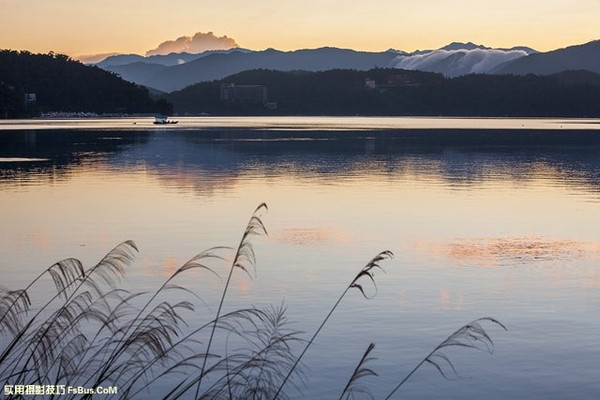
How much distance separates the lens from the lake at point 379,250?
14.5 meters

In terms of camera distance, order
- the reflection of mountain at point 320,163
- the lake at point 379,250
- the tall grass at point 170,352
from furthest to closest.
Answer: the reflection of mountain at point 320,163 → the lake at point 379,250 → the tall grass at point 170,352

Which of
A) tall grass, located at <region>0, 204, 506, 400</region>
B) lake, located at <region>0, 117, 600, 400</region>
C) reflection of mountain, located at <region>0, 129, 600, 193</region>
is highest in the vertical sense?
tall grass, located at <region>0, 204, 506, 400</region>

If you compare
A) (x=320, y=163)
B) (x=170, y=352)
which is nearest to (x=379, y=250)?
(x=170, y=352)

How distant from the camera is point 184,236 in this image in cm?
2833

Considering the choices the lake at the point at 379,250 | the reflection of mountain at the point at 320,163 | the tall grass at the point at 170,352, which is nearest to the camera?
the tall grass at the point at 170,352

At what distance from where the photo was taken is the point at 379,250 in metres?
26.0

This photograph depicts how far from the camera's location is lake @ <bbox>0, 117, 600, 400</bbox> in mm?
14523

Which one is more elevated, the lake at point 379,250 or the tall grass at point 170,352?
the tall grass at point 170,352

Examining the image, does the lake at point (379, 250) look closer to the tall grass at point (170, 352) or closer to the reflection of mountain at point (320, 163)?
the tall grass at point (170, 352)

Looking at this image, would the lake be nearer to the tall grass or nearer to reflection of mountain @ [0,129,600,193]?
the tall grass

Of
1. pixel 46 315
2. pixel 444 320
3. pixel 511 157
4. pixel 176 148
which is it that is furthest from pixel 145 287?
pixel 176 148

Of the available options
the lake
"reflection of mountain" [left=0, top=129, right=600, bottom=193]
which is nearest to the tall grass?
the lake

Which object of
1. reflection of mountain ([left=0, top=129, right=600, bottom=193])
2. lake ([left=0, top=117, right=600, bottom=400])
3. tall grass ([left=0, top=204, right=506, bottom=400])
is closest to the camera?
tall grass ([left=0, top=204, right=506, bottom=400])

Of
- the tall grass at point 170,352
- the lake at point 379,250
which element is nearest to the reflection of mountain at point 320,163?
the lake at point 379,250
